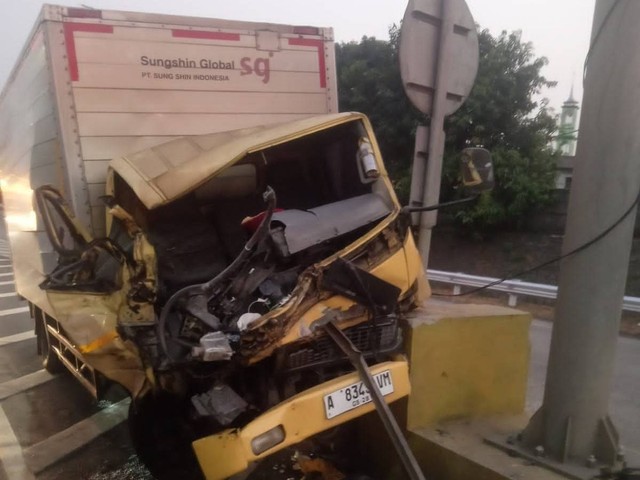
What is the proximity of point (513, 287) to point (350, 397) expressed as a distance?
6.50 meters

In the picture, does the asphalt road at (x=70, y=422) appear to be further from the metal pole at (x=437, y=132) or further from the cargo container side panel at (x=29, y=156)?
the metal pole at (x=437, y=132)

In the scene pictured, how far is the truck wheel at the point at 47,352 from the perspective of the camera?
5.87 m

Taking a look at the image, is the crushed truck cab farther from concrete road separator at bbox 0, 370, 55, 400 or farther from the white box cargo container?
concrete road separator at bbox 0, 370, 55, 400

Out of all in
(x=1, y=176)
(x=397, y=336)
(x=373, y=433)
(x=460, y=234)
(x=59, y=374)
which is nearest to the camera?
(x=397, y=336)

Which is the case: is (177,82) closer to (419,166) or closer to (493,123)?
(419,166)

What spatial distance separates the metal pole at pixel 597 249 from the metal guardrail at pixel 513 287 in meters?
4.91

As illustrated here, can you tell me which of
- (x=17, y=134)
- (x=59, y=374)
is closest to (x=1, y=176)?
(x=17, y=134)

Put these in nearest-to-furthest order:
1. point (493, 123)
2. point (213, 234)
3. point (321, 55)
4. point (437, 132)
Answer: point (213, 234) → point (437, 132) → point (321, 55) → point (493, 123)

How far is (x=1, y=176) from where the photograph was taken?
7.65m

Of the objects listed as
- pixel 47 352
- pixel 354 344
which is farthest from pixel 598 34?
pixel 47 352

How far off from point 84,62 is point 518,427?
4.11 metres

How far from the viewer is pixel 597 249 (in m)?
2.84

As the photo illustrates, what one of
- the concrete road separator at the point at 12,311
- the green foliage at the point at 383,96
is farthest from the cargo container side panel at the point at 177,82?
the green foliage at the point at 383,96

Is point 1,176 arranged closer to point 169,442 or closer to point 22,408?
point 22,408
